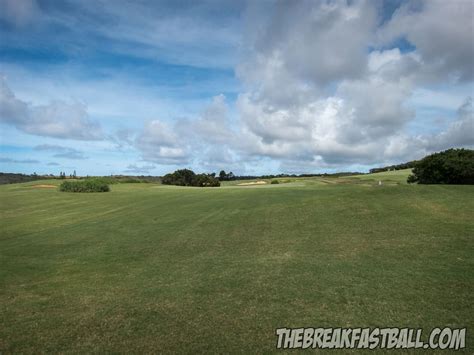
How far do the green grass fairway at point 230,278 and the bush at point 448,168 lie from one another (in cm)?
1710

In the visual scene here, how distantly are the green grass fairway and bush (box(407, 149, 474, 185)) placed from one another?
17103 millimetres

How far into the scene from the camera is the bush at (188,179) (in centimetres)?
7025

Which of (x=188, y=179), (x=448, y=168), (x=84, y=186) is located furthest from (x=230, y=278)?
(x=188, y=179)

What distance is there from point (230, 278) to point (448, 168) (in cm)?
3198

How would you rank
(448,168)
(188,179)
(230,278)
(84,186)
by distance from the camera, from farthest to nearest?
1. (188,179)
2. (84,186)
3. (448,168)
4. (230,278)

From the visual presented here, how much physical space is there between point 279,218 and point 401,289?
10173 mm

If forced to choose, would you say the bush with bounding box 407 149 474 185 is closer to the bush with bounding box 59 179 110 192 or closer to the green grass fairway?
the green grass fairway

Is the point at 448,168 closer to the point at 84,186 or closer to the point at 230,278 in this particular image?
the point at 230,278

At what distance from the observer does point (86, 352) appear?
18.1 ft

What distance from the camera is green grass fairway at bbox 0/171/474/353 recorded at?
6.20 meters

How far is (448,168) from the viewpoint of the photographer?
111 ft

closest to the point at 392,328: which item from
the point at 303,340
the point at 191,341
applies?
the point at 303,340

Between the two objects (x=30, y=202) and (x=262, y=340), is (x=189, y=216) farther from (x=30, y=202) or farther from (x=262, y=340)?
(x=30, y=202)

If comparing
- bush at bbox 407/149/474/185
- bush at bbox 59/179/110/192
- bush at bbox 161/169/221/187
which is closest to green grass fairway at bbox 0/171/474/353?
bush at bbox 407/149/474/185
